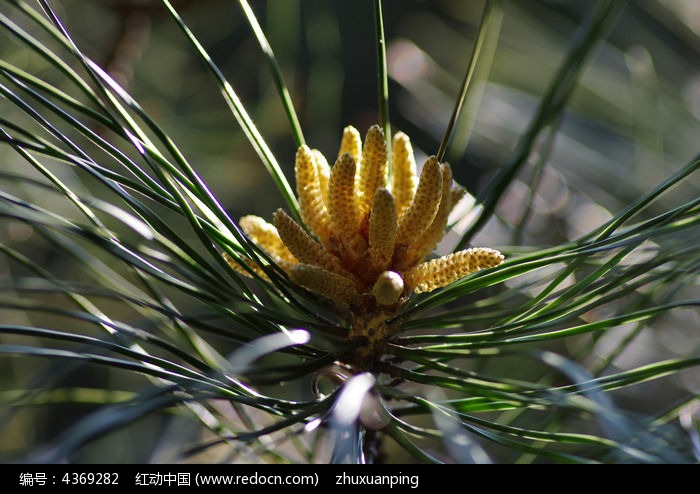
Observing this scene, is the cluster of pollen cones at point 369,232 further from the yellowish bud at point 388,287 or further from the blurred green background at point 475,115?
the blurred green background at point 475,115

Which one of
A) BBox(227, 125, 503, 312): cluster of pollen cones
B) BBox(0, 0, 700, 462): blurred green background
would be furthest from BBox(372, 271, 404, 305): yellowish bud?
BBox(0, 0, 700, 462): blurred green background

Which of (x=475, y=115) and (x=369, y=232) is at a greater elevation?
(x=475, y=115)

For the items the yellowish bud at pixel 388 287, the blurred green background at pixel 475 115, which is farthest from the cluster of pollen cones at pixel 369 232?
the blurred green background at pixel 475 115

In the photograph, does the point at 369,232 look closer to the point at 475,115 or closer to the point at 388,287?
the point at 388,287

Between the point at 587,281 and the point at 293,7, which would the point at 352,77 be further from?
the point at 587,281

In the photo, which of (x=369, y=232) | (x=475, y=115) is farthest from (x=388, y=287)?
(x=475, y=115)

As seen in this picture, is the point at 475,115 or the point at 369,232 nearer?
the point at 369,232
